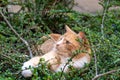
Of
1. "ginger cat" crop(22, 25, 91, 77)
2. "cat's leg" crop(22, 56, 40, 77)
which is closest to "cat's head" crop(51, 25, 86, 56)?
"ginger cat" crop(22, 25, 91, 77)

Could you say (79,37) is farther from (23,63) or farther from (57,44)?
(23,63)

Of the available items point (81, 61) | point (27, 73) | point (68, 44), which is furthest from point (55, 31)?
point (27, 73)

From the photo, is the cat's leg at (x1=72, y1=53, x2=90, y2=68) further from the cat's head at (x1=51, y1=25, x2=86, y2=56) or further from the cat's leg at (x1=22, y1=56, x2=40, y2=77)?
the cat's leg at (x1=22, y1=56, x2=40, y2=77)

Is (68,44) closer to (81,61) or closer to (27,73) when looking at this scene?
(81,61)

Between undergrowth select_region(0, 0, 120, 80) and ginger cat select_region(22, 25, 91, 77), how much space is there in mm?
48

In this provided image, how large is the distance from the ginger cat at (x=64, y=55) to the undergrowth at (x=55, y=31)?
5cm

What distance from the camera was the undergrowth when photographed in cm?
203

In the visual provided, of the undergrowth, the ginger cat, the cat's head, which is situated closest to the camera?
the undergrowth

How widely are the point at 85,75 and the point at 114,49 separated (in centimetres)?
23

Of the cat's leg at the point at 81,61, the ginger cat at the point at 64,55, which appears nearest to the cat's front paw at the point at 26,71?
the ginger cat at the point at 64,55

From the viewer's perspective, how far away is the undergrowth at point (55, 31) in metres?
2.03

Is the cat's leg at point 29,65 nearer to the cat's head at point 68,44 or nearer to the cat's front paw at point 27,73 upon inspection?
the cat's front paw at point 27,73

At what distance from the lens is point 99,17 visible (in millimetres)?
2930

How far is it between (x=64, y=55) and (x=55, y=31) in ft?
Result: 2.92
